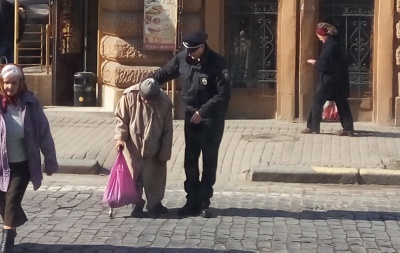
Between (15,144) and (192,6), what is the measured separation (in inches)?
314

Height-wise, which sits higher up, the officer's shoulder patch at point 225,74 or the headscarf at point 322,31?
the headscarf at point 322,31

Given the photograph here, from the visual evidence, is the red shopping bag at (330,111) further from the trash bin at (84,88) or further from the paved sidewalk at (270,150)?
the trash bin at (84,88)

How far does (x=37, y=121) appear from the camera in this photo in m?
8.36

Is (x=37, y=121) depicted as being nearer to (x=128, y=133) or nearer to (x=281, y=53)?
(x=128, y=133)

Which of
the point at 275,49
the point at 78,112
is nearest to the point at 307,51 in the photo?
the point at 275,49

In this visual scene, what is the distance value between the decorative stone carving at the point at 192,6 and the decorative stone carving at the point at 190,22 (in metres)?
0.09

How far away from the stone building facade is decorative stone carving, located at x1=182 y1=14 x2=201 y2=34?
1cm

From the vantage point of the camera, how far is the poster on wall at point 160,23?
50.9 ft

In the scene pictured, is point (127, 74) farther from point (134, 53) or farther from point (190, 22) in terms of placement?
point (190, 22)

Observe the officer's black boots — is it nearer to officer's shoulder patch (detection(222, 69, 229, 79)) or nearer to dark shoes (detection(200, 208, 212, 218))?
dark shoes (detection(200, 208, 212, 218))

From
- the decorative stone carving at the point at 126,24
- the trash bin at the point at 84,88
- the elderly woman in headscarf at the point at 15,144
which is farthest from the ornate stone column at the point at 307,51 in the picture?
the elderly woman in headscarf at the point at 15,144

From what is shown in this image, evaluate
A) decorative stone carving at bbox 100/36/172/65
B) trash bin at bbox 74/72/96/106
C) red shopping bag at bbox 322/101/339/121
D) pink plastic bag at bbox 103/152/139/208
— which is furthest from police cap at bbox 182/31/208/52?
trash bin at bbox 74/72/96/106

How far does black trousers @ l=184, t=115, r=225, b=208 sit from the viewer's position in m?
9.86

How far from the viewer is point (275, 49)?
16.1 metres
